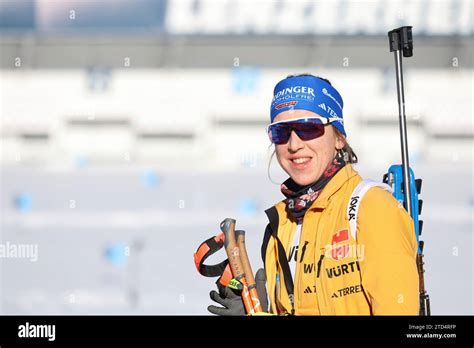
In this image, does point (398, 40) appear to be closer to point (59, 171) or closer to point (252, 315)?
point (252, 315)

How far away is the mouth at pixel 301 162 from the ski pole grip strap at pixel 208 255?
0.34 metres

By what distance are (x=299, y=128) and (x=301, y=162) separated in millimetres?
100

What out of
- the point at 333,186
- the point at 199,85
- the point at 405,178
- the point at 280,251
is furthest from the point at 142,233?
the point at 333,186

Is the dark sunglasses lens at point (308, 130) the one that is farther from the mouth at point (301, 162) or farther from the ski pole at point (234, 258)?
the ski pole at point (234, 258)

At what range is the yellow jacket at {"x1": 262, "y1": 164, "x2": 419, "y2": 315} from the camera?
1938 millimetres

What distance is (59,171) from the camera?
37.6ft

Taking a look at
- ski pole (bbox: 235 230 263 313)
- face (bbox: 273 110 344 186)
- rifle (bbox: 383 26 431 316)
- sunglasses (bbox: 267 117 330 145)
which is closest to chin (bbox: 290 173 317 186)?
face (bbox: 273 110 344 186)

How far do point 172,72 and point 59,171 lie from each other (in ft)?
8.15

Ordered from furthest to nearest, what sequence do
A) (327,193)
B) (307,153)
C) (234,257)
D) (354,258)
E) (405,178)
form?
(405,178), (234,257), (307,153), (327,193), (354,258)

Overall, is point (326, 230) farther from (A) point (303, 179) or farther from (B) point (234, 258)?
(B) point (234, 258)

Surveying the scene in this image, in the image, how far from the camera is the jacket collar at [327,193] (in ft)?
6.96

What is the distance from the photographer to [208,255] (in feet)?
7.78
